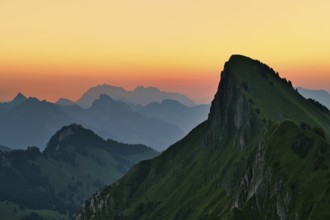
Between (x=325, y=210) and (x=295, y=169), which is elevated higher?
(x=295, y=169)

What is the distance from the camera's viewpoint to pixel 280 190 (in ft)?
635

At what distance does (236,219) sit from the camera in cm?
19975

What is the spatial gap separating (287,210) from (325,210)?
63.6 feet

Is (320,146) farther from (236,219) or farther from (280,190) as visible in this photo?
(236,219)

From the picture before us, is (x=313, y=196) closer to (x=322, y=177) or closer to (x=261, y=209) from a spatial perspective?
(x=322, y=177)

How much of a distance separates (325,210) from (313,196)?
9.85 m

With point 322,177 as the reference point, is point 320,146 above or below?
above

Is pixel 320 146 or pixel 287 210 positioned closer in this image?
pixel 287 210

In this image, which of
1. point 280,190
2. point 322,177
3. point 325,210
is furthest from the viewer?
point 280,190

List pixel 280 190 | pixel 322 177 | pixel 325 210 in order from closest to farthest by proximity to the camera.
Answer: pixel 325 210, pixel 322 177, pixel 280 190

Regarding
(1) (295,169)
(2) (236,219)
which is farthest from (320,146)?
(2) (236,219)

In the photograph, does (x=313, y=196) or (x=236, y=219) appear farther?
(x=236, y=219)

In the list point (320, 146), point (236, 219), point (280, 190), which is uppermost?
point (320, 146)

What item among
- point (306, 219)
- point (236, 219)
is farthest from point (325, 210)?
point (236, 219)
